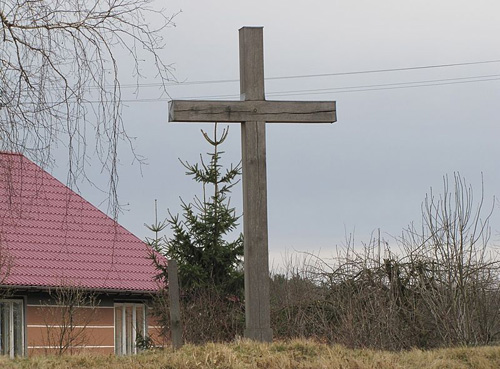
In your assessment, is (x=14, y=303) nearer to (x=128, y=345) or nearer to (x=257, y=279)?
(x=128, y=345)

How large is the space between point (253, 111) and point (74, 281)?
34.0 feet

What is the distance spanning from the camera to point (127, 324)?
73.5ft

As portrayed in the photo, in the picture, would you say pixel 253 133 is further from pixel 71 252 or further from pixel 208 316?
pixel 71 252

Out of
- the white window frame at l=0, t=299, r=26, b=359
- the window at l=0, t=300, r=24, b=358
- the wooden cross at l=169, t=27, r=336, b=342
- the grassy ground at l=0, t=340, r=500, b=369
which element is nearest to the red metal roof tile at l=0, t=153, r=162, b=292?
the white window frame at l=0, t=299, r=26, b=359

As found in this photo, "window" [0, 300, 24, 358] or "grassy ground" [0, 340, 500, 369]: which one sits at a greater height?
"window" [0, 300, 24, 358]

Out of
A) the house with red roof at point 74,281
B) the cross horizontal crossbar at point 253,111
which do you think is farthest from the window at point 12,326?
the cross horizontal crossbar at point 253,111

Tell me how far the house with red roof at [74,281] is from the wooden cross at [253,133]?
8039 millimetres

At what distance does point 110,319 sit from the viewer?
21984 millimetres

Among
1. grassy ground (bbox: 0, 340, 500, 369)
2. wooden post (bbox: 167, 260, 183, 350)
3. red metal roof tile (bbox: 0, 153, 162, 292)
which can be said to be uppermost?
red metal roof tile (bbox: 0, 153, 162, 292)

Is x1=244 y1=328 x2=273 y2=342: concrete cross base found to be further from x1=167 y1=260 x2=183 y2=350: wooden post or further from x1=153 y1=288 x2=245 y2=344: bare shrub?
x1=153 y1=288 x2=245 y2=344: bare shrub

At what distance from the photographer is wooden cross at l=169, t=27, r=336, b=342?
435 inches

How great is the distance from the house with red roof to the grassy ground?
28.1 feet

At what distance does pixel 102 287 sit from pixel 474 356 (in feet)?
37.7

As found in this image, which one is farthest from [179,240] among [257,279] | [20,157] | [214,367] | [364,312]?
[20,157]
